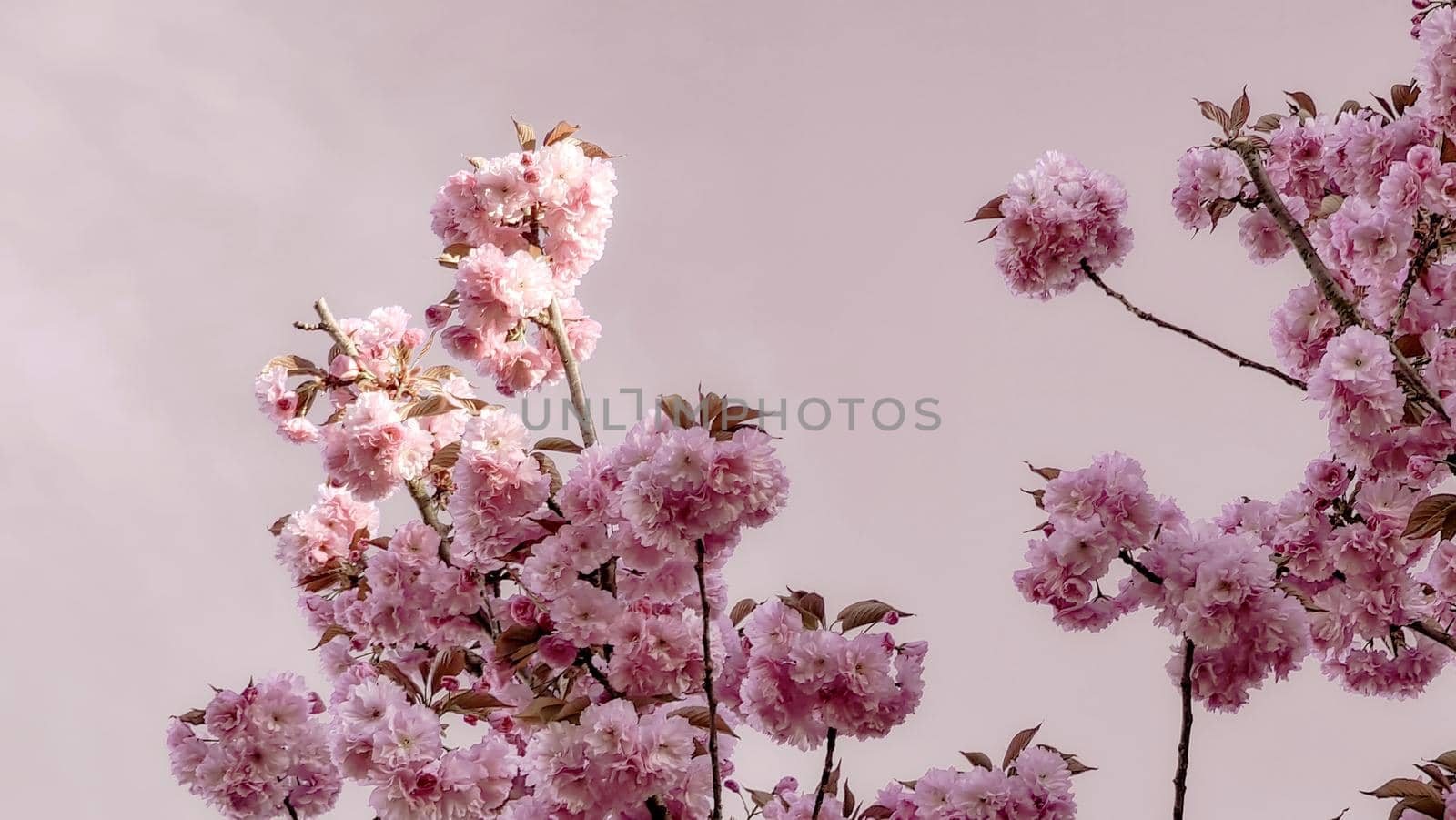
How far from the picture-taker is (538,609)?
2.41 metres

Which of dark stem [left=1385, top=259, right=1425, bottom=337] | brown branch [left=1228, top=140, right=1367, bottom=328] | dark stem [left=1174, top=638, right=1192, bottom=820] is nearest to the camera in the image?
dark stem [left=1174, top=638, right=1192, bottom=820]

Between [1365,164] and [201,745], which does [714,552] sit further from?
[1365,164]

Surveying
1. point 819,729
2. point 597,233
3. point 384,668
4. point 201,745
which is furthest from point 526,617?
point 597,233

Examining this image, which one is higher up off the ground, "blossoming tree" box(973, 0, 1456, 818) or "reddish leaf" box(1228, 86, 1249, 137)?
"reddish leaf" box(1228, 86, 1249, 137)

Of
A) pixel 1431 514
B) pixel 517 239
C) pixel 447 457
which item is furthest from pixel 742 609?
pixel 1431 514

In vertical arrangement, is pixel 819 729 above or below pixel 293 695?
below

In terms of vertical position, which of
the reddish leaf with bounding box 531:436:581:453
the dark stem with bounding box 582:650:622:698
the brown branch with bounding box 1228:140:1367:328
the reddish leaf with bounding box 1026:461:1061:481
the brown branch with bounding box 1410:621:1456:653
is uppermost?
the brown branch with bounding box 1228:140:1367:328

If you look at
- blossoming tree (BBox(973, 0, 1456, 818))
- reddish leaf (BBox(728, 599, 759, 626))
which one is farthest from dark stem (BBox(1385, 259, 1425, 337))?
reddish leaf (BBox(728, 599, 759, 626))

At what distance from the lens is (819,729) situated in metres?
2.21

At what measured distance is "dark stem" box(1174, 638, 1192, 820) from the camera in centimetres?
195

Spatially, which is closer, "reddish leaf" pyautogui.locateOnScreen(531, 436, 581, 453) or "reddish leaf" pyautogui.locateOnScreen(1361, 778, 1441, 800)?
"reddish leaf" pyautogui.locateOnScreen(1361, 778, 1441, 800)

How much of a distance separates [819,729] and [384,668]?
1.07 metres

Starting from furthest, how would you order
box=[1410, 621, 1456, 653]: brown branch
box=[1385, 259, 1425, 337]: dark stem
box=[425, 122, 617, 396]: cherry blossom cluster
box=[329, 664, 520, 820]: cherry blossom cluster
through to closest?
box=[425, 122, 617, 396]: cherry blossom cluster, box=[1410, 621, 1456, 653]: brown branch, box=[1385, 259, 1425, 337]: dark stem, box=[329, 664, 520, 820]: cherry blossom cluster

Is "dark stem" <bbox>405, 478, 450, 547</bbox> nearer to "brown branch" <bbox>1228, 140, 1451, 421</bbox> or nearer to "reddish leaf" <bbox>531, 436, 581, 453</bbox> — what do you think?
"reddish leaf" <bbox>531, 436, 581, 453</bbox>
